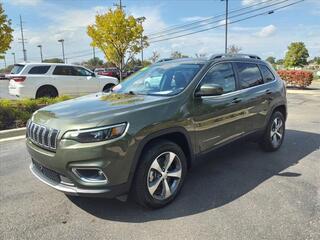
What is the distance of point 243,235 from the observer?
2.96 metres

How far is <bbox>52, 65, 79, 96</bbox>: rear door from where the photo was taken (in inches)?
491

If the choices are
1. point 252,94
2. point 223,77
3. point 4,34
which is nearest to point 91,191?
point 223,77

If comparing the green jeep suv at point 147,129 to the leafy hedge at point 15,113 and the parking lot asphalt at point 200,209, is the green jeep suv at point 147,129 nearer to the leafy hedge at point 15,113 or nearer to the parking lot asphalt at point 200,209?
the parking lot asphalt at point 200,209

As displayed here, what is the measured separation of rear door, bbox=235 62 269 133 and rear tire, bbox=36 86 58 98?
9.25 m

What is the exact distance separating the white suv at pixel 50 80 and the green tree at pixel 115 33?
11.2m

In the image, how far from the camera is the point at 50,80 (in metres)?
12.3

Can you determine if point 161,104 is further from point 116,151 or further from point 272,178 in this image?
point 272,178

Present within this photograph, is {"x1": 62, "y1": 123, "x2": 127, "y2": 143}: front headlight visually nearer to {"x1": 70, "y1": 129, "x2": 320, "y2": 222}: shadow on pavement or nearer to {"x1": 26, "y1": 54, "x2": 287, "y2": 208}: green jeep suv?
{"x1": 26, "y1": 54, "x2": 287, "y2": 208}: green jeep suv

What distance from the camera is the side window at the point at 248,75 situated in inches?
187

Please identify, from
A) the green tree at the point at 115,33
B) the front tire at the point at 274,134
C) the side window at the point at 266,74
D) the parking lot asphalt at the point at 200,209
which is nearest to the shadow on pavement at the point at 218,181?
the parking lot asphalt at the point at 200,209

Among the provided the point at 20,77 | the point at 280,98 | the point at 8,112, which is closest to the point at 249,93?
the point at 280,98

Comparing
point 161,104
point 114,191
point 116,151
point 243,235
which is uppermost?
point 161,104

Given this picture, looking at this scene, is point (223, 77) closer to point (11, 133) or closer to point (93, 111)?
point (93, 111)

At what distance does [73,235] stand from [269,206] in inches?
86.1
